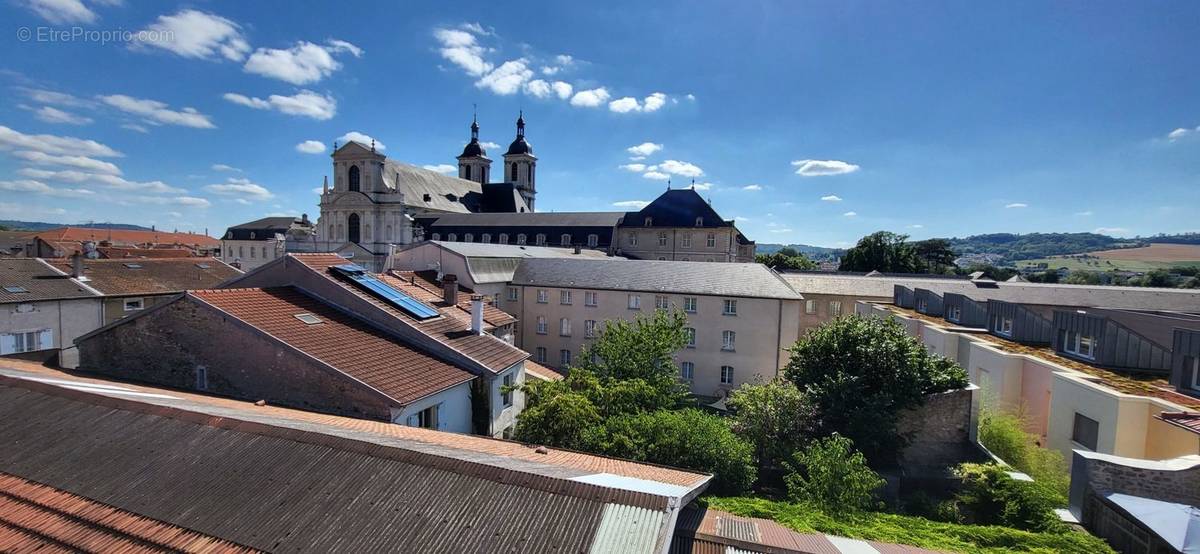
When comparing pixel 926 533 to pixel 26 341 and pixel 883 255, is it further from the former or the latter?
pixel 883 255

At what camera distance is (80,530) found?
5.77m

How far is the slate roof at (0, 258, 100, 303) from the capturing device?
77.8 feet

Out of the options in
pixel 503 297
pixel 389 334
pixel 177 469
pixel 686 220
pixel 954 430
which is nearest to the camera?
pixel 177 469

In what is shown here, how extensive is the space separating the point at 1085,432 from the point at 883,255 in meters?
64.2

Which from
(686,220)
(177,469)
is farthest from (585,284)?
(686,220)

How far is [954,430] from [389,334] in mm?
17525

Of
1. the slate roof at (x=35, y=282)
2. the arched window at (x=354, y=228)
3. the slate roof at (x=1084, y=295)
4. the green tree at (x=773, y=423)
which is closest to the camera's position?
the green tree at (x=773, y=423)

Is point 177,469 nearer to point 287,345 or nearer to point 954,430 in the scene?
point 287,345

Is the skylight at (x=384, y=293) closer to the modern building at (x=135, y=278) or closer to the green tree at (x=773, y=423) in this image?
the green tree at (x=773, y=423)

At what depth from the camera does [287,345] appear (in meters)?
12.2

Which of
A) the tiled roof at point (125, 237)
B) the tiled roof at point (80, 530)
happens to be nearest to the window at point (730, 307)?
the tiled roof at point (80, 530)

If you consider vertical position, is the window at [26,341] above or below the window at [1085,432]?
below

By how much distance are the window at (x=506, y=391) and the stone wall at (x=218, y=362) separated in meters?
4.24

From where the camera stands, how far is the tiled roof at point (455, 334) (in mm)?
15023
